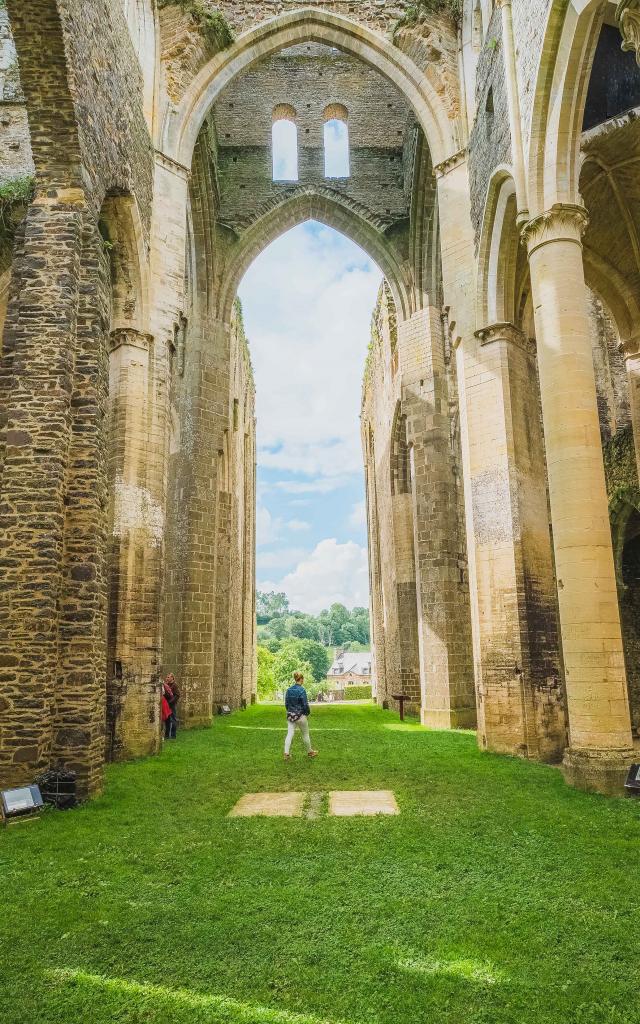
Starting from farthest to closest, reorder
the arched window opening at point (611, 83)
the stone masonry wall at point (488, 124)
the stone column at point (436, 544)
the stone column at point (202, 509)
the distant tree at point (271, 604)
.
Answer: the distant tree at point (271, 604)
the stone column at point (202, 509)
the stone column at point (436, 544)
the arched window opening at point (611, 83)
the stone masonry wall at point (488, 124)

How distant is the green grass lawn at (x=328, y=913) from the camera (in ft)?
9.66

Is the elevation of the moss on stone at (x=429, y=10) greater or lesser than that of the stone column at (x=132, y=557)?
greater

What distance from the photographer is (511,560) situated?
1011cm

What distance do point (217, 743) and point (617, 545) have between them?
376 inches

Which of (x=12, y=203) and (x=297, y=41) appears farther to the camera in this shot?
(x=297, y=41)

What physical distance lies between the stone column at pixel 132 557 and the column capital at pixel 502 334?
5.59 metres

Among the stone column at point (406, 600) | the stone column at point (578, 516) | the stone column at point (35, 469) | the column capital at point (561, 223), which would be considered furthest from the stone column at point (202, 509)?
the column capital at point (561, 223)

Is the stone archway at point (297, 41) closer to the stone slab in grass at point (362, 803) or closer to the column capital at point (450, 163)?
the column capital at point (450, 163)

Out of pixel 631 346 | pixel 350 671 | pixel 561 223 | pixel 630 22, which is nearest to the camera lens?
pixel 630 22

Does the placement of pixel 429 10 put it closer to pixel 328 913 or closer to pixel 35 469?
pixel 35 469

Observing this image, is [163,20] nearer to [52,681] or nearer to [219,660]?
[52,681]

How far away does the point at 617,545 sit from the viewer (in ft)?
48.1

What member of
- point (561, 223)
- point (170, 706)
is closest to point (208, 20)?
point (561, 223)

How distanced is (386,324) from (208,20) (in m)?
9.85
